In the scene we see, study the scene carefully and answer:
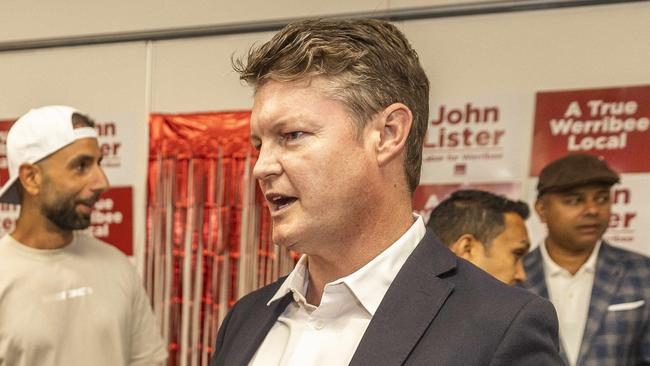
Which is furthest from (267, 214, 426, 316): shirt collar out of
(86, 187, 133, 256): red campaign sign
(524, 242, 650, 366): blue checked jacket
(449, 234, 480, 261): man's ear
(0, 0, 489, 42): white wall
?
(86, 187, 133, 256): red campaign sign

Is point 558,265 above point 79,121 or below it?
below

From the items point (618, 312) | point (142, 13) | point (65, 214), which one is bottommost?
point (618, 312)

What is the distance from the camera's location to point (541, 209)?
298cm

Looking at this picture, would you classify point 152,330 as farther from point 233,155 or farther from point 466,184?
point 466,184

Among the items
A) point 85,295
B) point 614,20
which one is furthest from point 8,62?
point 614,20

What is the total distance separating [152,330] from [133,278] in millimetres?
203

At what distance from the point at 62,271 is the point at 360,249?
6.11 ft

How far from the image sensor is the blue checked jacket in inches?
109

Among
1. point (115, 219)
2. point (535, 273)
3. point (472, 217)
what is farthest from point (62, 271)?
point (535, 273)

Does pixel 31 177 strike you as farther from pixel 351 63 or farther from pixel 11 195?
pixel 351 63

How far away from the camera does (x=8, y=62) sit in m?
3.91

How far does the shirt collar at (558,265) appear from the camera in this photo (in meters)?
2.89

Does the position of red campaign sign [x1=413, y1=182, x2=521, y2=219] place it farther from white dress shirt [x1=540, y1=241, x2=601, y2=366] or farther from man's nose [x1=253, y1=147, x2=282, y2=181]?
man's nose [x1=253, y1=147, x2=282, y2=181]

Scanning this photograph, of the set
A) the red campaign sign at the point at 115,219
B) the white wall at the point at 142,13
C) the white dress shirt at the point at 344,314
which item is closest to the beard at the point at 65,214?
the red campaign sign at the point at 115,219
